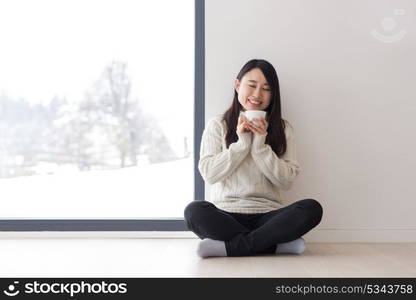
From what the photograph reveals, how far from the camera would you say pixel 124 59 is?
2932 mm

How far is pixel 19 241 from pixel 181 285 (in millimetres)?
1238

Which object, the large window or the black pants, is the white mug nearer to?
the black pants

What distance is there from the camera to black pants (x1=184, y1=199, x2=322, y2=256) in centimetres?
224

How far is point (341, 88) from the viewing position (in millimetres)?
2701

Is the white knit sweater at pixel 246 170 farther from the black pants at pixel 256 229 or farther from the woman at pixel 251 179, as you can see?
the black pants at pixel 256 229

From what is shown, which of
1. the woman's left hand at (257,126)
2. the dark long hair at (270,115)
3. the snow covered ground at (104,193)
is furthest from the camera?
the snow covered ground at (104,193)

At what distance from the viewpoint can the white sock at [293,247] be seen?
2.29 metres

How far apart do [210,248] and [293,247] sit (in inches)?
12.7

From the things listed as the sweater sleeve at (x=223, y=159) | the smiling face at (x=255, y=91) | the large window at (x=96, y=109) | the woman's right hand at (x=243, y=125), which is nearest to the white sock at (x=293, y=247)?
the sweater sleeve at (x=223, y=159)
